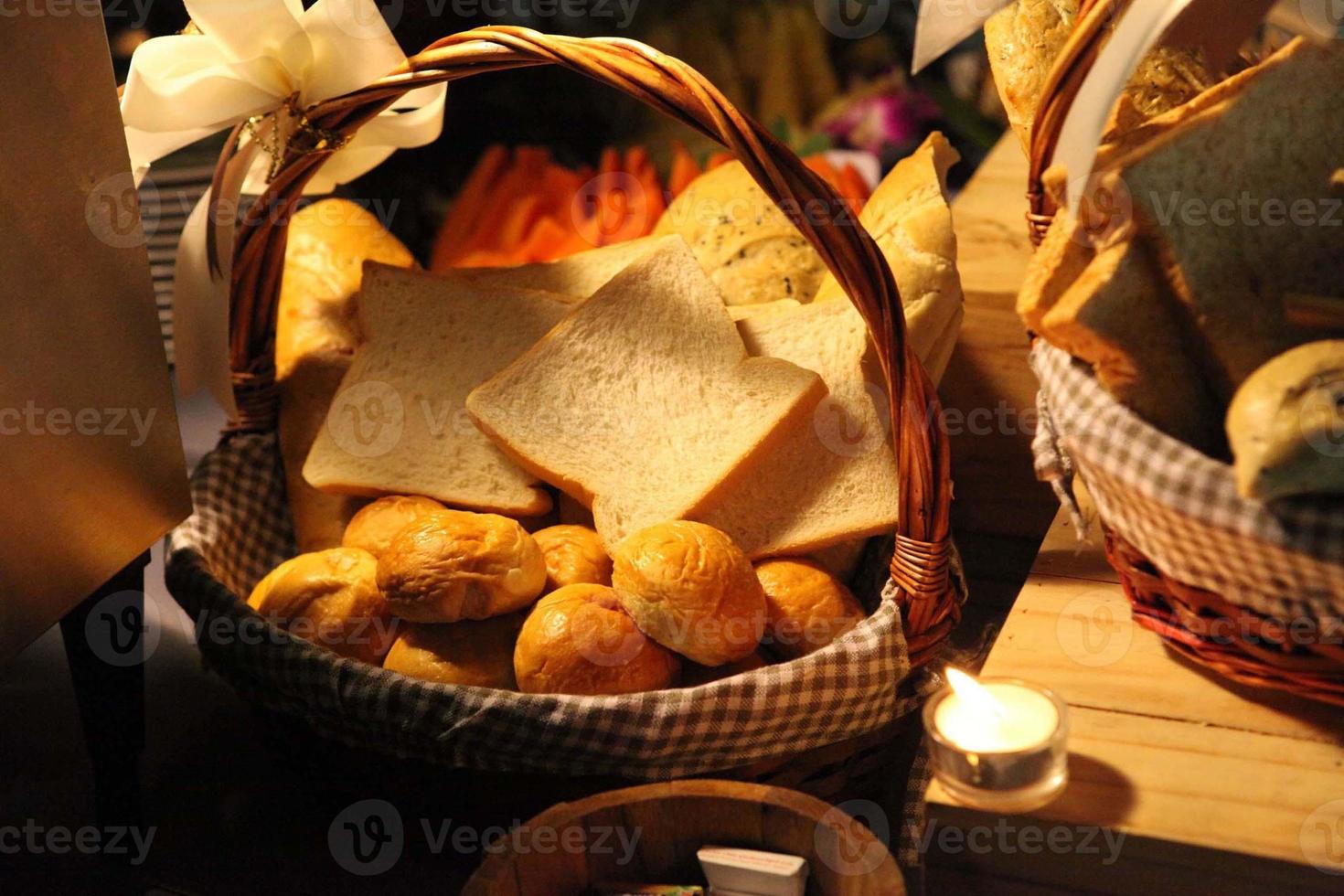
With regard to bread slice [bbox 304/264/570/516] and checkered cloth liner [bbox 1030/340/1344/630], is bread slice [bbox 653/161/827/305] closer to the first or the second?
bread slice [bbox 304/264/570/516]

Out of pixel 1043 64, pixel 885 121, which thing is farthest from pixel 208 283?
pixel 885 121

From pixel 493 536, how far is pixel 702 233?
45cm

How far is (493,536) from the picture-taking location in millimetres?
896

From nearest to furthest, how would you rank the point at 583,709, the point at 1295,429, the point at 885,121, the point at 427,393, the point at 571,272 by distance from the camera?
the point at 1295,429
the point at 583,709
the point at 427,393
the point at 571,272
the point at 885,121

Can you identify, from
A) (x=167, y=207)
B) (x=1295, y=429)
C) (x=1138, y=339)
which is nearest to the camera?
(x=1295, y=429)

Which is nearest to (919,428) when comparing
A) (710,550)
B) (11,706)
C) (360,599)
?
(710,550)

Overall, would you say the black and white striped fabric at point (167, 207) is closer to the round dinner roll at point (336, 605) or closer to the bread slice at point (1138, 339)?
the round dinner roll at point (336, 605)

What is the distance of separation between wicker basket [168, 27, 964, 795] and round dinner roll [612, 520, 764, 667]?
52 millimetres

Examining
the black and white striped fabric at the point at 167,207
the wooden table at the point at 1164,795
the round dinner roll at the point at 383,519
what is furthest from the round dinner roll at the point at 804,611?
the black and white striped fabric at the point at 167,207

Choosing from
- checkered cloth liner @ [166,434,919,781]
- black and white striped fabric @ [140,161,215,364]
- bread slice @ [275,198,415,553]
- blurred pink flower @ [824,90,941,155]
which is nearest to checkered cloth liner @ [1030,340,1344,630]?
checkered cloth liner @ [166,434,919,781]

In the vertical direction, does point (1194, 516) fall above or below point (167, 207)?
above

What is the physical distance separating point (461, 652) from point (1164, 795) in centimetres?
47

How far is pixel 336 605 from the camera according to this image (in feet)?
3.06

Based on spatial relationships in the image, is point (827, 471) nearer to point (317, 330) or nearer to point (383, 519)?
point (383, 519)
